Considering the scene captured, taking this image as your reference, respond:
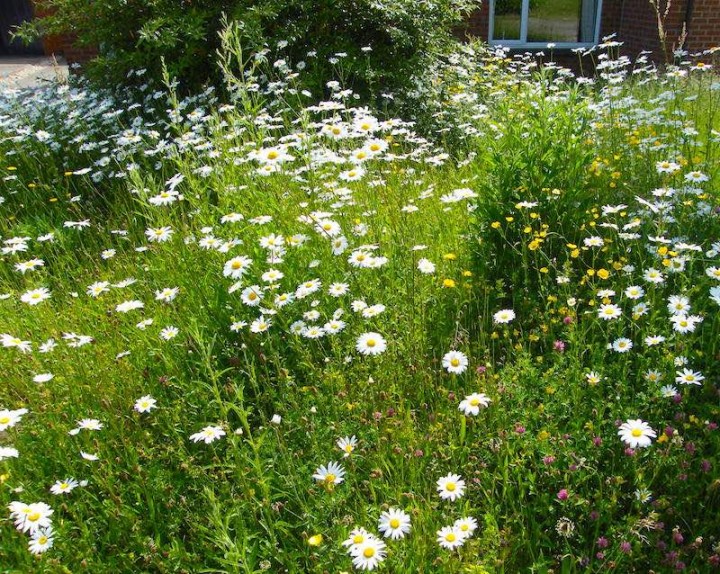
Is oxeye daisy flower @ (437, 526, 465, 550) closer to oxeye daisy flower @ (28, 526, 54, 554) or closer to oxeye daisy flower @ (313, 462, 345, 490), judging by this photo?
oxeye daisy flower @ (313, 462, 345, 490)

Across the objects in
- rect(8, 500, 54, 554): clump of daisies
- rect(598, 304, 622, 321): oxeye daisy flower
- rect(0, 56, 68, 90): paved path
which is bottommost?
rect(0, 56, 68, 90): paved path

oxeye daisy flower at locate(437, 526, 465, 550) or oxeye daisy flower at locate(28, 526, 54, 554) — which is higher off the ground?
oxeye daisy flower at locate(437, 526, 465, 550)

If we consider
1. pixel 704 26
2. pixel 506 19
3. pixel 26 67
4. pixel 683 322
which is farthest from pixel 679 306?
pixel 26 67

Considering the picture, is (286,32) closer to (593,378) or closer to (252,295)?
(252,295)

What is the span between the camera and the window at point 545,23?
1046cm

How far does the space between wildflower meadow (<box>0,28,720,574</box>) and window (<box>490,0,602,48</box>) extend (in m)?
7.44

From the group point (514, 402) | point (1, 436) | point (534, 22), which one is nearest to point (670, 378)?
point (514, 402)

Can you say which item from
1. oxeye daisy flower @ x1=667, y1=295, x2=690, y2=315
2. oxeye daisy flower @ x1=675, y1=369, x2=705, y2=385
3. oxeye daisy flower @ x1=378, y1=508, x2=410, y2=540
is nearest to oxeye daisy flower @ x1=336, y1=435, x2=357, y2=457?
oxeye daisy flower @ x1=378, y1=508, x2=410, y2=540

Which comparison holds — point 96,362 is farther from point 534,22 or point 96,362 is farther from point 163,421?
point 534,22

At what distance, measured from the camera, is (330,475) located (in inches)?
71.9

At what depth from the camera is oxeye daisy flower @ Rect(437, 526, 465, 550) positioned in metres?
1.67

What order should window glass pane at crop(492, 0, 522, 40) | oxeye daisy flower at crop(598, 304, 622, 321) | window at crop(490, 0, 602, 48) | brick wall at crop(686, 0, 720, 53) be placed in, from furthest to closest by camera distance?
window glass pane at crop(492, 0, 522, 40), window at crop(490, 0, 602, 48), brick wall at crop(686, 0, 720, 53), oxeye daisy flower at crop(598, 304, 622, 321)

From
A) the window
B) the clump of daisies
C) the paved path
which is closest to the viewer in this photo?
the clump of daisies

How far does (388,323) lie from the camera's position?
2629 mm
